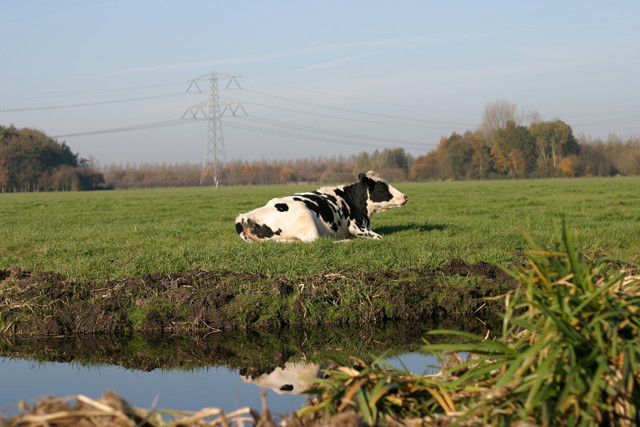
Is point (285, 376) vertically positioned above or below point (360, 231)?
below

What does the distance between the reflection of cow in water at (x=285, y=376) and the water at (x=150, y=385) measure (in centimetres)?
5

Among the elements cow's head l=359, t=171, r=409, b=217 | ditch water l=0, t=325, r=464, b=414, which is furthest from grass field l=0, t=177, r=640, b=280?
ditch water l=0, t=325, r=464, b=414

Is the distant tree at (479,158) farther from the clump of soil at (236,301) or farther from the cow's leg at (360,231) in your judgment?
the clump of soil at (236,301)

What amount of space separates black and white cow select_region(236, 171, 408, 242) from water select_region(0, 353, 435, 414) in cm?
584

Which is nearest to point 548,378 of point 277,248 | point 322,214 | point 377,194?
point 277,248

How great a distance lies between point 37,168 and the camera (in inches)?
4281

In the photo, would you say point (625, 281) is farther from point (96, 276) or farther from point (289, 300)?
point (96, 276)

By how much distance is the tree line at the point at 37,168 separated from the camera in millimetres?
104375

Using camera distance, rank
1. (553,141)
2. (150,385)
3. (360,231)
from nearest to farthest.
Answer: (150,385)
(360,231)
(553,141)

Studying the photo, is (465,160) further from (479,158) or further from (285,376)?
(285,376)

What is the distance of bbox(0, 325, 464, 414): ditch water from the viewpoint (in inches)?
215

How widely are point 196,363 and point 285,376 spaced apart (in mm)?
1154

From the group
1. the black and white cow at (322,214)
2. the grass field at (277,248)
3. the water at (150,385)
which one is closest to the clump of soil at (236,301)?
the grass field at (277,248)

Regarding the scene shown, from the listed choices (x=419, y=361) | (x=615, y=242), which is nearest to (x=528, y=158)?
(x=615, y=242)
